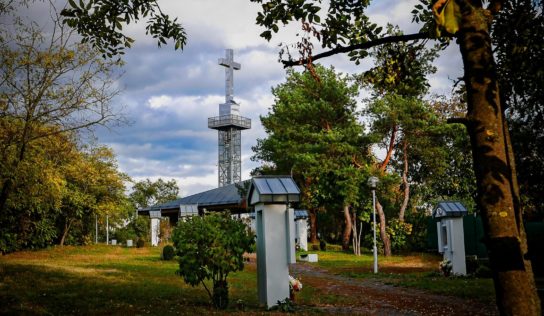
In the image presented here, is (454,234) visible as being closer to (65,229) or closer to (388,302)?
(388,302)

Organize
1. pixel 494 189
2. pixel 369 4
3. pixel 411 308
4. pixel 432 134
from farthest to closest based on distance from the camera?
1. pixel 432 134
2. pixel 411 308
3. pixel 369 4
4. pixel 494 189

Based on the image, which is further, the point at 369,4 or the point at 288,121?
the point at 288,121

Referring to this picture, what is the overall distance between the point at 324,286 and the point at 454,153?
771 inches

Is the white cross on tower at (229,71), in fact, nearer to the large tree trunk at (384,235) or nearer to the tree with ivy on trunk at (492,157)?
the large tree trunk at (384,235)

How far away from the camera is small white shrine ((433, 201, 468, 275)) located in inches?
661

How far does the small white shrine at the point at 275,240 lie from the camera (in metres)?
10.1

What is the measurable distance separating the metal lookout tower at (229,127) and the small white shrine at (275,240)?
5669 cm

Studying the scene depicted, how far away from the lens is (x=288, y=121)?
112ft

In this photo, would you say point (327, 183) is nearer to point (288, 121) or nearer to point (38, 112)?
point (288, 121)

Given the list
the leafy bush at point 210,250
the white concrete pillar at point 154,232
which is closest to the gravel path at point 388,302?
the leafy bush at point 210,250

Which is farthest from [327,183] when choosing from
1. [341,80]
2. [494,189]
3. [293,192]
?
[494,189]

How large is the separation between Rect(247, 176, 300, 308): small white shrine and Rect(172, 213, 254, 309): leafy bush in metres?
0.47

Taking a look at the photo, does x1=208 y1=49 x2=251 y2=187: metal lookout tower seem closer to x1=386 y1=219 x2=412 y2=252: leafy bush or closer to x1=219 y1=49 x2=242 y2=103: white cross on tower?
x1=219 y1=49 x2=242 y2=103: white cross on tower

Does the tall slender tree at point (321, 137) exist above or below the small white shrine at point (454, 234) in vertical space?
above
